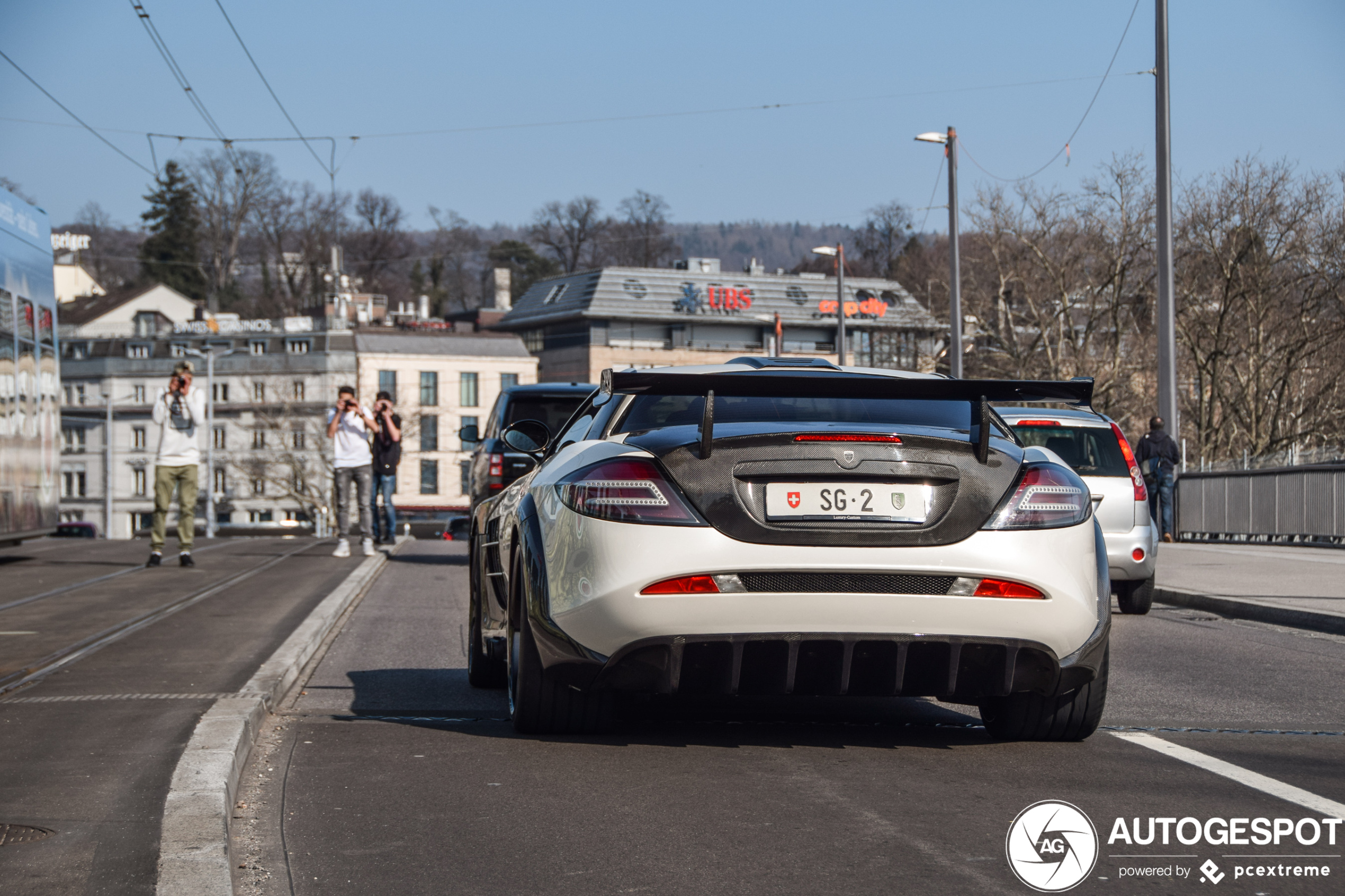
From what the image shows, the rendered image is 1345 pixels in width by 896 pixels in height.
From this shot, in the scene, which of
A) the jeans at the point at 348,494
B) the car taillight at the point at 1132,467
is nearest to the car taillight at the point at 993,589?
the car taillight at the point at 1132,467

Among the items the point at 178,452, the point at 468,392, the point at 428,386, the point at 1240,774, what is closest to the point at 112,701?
the point at 1240,774

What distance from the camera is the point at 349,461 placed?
56.6 feet

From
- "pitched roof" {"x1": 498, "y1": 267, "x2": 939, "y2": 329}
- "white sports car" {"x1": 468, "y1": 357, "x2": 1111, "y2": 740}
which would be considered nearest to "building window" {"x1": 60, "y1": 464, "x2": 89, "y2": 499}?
"pitched roof" {"x1": 498, "y1": 267, "x2": 939, "y2": 329}

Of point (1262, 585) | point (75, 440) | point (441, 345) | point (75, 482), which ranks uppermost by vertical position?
point (441, 345)

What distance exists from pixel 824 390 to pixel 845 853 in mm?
1890

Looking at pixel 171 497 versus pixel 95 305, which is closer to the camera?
pixel 171 497

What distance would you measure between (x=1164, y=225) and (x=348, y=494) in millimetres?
11004

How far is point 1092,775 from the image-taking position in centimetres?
505

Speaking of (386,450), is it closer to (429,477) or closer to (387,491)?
(387,491)

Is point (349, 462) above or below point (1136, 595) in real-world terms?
above

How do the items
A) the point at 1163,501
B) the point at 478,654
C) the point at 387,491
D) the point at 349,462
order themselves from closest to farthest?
the point at 478,654
the point at 349,462
the point at 387,491
the point at 1163,501

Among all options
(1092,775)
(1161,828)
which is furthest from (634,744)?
(1161,828)

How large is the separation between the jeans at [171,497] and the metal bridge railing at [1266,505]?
1480 centimetres

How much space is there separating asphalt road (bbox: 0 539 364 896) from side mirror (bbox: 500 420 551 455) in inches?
64.6
